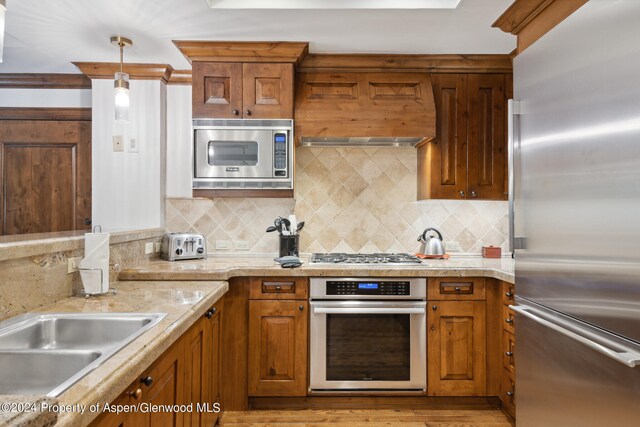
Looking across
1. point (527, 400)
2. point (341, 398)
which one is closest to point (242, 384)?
point (341, 398)

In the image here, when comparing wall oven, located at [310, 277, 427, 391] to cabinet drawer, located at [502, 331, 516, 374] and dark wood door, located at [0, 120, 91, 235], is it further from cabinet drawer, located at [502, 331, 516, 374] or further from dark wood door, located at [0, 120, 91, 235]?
dark wood door, located at [0, 120, 91, 235]

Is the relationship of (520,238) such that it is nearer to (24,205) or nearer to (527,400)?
(527,400)

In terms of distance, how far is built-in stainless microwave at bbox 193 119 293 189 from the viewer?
2.71 m

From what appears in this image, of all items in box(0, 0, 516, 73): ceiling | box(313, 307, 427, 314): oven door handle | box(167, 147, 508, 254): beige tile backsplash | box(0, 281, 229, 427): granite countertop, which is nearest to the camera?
box(0, 281, 229, 427): granite countertop

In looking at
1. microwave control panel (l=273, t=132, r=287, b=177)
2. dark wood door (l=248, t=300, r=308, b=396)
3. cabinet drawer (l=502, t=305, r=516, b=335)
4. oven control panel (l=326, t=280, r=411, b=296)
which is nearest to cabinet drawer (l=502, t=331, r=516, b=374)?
cabinet drawer (l=502, t=305, r=516, b=335)

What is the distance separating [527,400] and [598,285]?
77 centimetres

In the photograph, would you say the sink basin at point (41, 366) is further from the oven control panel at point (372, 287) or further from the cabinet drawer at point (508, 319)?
the cabinet drawer at point (508, 319)

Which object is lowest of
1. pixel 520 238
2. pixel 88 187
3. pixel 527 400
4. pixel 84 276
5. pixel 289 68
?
pixel 527 400

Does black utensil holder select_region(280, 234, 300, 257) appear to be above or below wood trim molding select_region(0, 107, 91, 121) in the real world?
below

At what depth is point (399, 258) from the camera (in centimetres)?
285

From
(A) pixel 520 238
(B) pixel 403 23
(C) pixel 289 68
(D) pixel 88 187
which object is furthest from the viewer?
(D) pixel 88 187

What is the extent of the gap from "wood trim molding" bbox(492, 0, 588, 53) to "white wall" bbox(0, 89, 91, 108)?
318 cm

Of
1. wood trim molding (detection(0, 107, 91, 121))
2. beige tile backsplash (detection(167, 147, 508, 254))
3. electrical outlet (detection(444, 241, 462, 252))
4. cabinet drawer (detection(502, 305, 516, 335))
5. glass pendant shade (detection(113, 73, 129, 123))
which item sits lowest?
cabinet drawer (detection(502, 305, 516, 335))

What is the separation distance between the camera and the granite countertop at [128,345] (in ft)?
2.32
